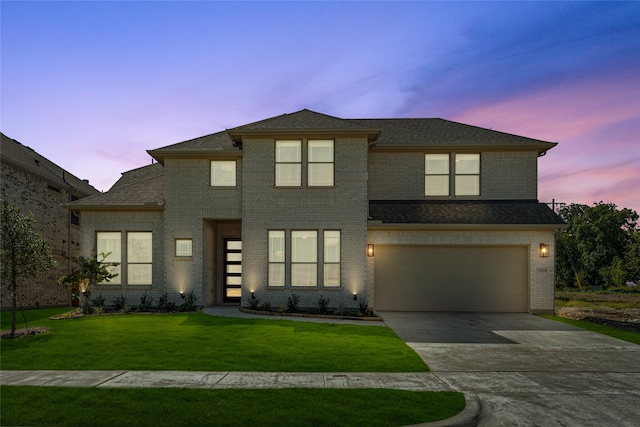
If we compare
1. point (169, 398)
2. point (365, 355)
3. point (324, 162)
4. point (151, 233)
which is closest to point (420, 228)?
point (324, 162)

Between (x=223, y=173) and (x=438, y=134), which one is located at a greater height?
(x=438, y=134)

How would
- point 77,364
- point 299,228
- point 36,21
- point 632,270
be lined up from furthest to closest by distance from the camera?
point 632,270, point 299,228, point 36,21, point 77,364

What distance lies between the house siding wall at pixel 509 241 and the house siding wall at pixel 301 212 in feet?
3.02

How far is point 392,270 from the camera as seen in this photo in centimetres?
1589

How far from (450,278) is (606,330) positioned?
16.8ft

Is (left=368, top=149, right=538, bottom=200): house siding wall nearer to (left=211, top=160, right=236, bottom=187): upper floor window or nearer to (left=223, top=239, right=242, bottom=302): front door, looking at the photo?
(left=211, top=160, right=236, bottom=187): upper floor window

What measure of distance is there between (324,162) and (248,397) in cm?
1082

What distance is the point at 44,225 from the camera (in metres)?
20.3

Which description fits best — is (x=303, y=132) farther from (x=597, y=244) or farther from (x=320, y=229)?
(x=597, y=244)

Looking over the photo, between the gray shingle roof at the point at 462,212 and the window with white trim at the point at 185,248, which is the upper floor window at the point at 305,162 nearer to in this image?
the gray shingle roof at the point at 462,212

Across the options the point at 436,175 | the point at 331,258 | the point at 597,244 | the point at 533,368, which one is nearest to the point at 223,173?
the point at 331,258

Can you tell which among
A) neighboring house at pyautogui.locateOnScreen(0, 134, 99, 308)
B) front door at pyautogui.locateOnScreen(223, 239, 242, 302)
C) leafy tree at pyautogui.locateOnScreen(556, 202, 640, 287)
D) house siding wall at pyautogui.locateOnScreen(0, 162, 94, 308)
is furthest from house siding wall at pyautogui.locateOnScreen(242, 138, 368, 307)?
leafy tree at pyautogui.locateOnScreen(556, 202, 640, 287)

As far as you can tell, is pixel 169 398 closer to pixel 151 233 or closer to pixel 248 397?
pixel 248 397

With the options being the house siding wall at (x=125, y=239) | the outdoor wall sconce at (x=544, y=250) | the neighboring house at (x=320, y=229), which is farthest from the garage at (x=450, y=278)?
the house siding wall at (x=125, y=239)
